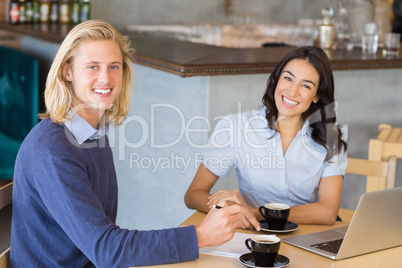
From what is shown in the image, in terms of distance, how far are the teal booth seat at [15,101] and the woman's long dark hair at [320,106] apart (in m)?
1.64

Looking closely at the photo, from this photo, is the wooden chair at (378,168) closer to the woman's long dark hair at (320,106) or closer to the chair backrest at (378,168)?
the chair backrest at (378,168)

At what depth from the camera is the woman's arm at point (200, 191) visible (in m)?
1.70

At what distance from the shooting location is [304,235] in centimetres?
146

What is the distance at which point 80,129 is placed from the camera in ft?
4.36

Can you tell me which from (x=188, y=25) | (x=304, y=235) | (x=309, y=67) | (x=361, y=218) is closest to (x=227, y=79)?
(x=309, y=67)

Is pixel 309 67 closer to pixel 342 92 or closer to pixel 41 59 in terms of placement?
pixel 342 92

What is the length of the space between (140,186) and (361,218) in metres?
1.56

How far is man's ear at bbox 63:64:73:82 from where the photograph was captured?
1333mm

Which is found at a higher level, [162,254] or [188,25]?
[188,25]

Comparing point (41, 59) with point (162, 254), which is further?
point (41, 59)

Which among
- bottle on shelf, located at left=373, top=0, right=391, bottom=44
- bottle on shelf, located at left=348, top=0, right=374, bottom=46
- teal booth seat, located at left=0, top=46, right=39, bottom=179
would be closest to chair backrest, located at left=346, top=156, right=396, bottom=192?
bottle on shelf, located at left=348, top=0, right=374, bottom=46

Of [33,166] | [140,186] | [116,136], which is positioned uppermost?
[33,166]

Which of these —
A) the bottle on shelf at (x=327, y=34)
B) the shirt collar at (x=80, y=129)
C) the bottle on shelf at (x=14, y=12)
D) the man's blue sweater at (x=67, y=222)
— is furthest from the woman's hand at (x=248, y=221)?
the bottle on shelf at (x=14, y=12)

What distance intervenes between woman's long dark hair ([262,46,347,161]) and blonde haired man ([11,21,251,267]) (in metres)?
0.60
